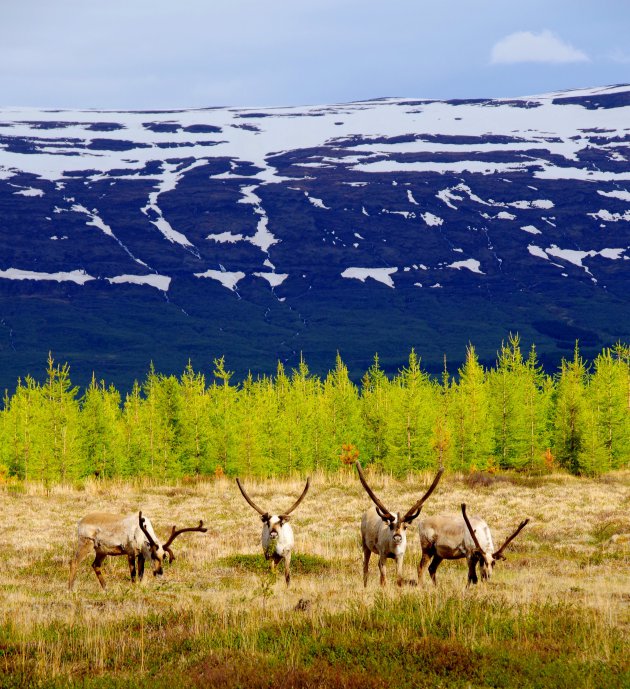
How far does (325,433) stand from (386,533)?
1904 inches

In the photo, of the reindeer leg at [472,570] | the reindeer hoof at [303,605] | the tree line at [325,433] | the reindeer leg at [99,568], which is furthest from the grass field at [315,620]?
the tree line at [325,433]

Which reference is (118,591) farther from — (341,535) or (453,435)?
(453,435)

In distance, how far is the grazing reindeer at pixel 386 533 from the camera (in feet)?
49.5

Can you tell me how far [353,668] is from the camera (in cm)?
983

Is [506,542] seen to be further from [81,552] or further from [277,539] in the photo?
[81,552]

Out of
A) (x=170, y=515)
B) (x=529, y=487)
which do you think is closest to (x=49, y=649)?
(x=170, y=515)

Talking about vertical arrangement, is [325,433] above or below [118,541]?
below

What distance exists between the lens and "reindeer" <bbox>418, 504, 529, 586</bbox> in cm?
1526

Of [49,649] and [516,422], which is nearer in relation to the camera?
[49,649]

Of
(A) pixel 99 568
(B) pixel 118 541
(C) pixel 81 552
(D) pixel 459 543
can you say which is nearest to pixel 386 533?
(D) pixel 459 543

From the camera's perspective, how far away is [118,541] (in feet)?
57.9

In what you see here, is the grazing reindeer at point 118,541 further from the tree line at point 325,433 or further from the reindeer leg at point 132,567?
the tree line at point 325,433

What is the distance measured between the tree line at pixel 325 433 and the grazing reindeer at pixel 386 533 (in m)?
37.7

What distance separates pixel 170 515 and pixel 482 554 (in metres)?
18.3
